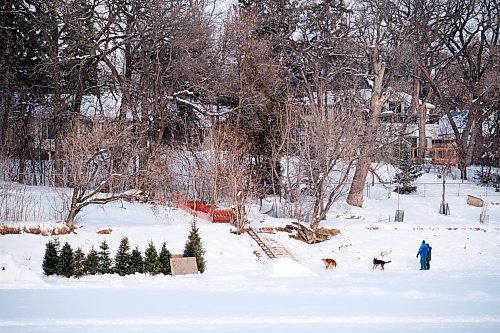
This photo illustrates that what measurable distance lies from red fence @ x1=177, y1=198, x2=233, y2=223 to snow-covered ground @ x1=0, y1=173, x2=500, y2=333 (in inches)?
25.7

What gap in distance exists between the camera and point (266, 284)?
2020cm

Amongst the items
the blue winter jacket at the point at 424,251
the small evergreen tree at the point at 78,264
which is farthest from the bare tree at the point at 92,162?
the blue winter jacket at the point at 424,251

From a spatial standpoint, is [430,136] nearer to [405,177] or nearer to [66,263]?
[405,177]

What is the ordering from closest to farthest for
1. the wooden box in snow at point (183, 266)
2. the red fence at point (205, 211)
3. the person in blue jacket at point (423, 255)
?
the wooden box in snow at point (183, 266)
the person in blue jacket at point (423, 255)
the red fence at point (205, 211)

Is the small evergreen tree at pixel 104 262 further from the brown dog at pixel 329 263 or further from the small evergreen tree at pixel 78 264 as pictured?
the brown dog at pixel 329 263

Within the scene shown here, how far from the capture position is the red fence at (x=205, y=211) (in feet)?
97.7

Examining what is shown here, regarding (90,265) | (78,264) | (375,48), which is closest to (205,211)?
(90,265)

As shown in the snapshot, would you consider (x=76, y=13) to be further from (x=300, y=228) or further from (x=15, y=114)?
(x=300, y=228)

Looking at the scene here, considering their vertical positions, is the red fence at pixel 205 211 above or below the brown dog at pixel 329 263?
above

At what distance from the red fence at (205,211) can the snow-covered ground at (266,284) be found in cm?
65

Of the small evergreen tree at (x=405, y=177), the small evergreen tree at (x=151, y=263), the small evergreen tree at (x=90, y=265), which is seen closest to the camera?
the small evergreen tree at (x=90, y=265)

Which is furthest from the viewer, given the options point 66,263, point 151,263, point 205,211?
point 205,211

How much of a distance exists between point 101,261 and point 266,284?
611 centimetres

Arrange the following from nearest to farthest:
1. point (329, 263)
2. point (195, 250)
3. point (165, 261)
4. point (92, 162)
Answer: point (165, 261)
point (195, 250)
point (329, 263)
point (92, 162)
